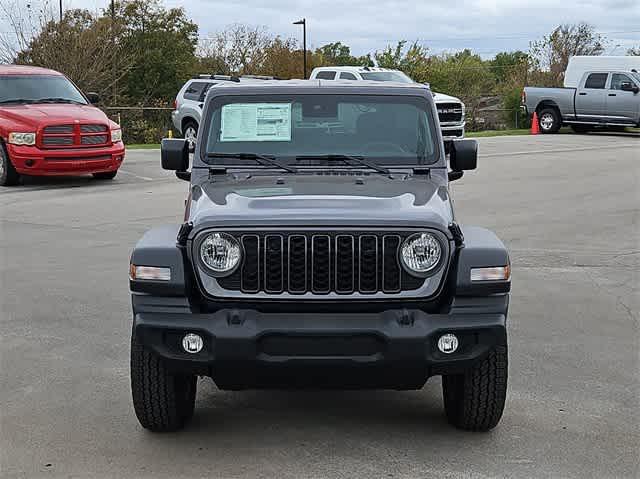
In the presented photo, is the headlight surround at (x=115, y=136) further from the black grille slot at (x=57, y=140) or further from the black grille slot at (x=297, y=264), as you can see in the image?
the black grille slot at (x=297, y=264)

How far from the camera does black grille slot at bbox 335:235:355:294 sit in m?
4.87

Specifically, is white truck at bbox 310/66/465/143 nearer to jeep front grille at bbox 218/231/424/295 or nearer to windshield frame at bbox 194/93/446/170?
windshield frame at bbox 194/93/446/170

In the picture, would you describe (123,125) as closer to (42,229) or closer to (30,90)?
(30,90)

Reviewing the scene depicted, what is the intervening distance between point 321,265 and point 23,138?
12.8 m

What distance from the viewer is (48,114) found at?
55.3 ft

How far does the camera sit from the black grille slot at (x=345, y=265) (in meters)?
4.87

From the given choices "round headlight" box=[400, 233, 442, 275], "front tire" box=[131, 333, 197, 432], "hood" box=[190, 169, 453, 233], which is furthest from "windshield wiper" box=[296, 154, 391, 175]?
"front tire" box=[131, 333, 197, 432]

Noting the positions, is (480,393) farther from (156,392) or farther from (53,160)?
(53,160)

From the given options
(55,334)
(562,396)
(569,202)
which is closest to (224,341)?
(562,396)

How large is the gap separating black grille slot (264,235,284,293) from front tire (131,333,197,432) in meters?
0.63

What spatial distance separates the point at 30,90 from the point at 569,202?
9068mm

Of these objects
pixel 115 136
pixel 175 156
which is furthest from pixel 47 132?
pixel 175 156

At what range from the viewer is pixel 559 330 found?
766 cm

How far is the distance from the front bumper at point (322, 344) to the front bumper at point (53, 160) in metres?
12.5
